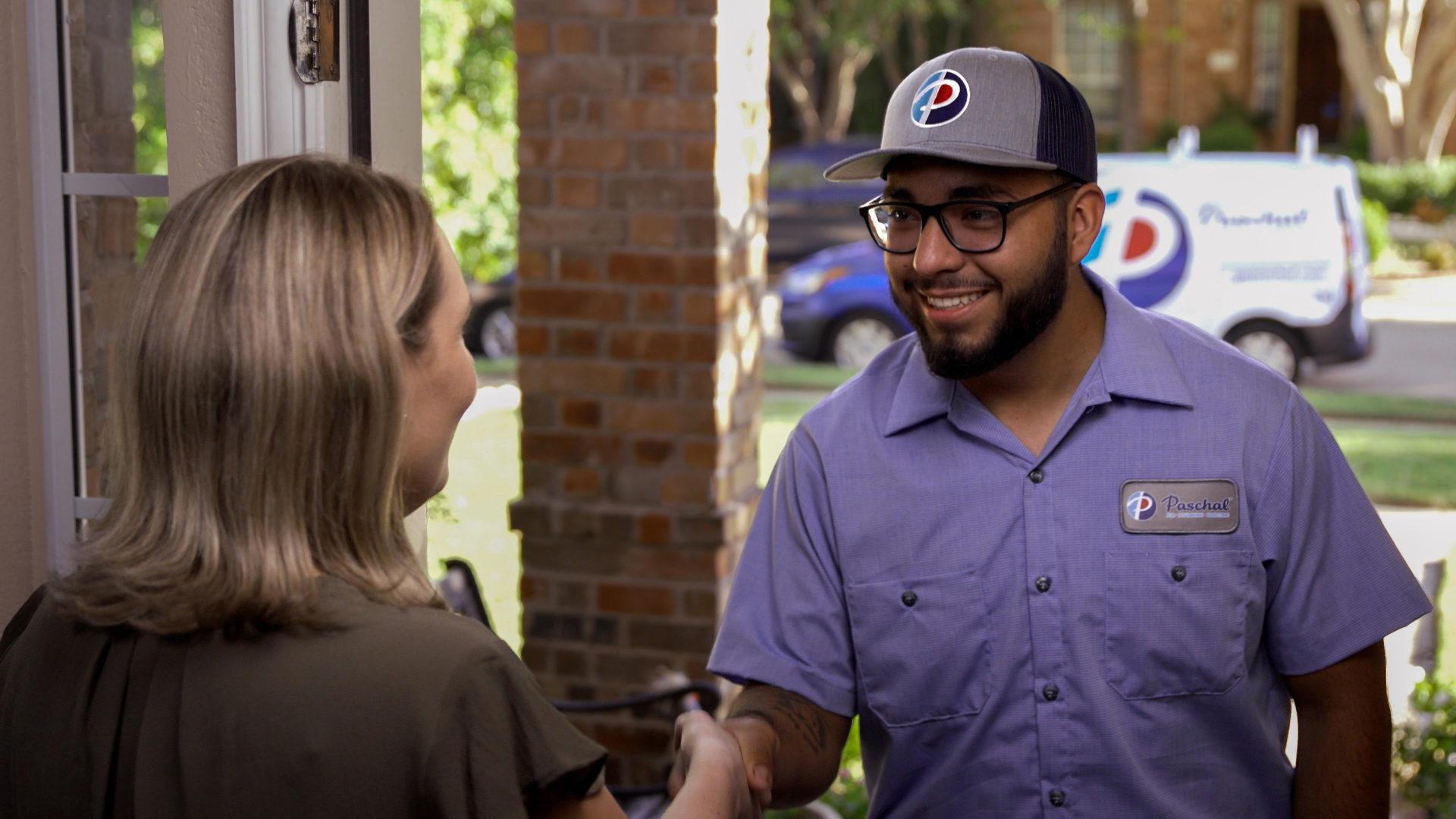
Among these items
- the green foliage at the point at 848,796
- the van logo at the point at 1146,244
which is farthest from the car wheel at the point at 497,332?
the green foliage at the point at 848,796

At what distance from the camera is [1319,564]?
2055 millimetres

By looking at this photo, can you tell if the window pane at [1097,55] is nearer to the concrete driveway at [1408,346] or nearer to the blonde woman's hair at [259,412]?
the concrete driveway at [1408,346]

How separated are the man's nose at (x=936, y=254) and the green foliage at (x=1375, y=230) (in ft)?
55.1

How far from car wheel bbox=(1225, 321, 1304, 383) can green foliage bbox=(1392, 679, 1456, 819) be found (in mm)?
8203

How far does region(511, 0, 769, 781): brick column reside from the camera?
143 inches

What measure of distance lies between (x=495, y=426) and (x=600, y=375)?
228 inches

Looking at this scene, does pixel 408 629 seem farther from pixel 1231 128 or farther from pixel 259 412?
pixel 1231 128

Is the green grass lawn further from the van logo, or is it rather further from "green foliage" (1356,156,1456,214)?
"green foliage" (1356,156,1456,214)

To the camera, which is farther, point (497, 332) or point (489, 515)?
point (497, 332)

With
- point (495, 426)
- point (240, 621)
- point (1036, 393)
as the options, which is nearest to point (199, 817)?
point (240, 621)

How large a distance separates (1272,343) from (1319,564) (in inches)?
398

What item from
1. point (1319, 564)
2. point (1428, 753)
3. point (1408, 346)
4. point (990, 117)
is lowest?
point (1428, 753)

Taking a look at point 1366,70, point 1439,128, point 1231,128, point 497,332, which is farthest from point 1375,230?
point 497,332

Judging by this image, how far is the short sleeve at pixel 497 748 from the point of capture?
48.6 inches
